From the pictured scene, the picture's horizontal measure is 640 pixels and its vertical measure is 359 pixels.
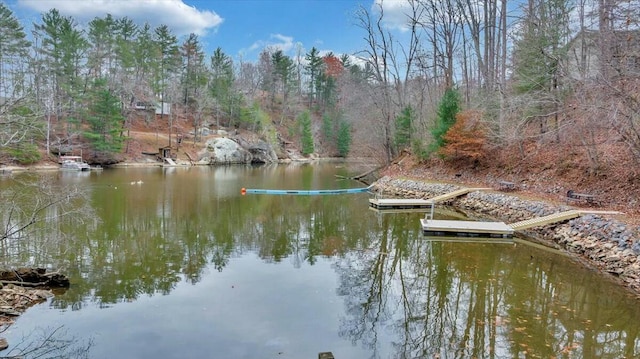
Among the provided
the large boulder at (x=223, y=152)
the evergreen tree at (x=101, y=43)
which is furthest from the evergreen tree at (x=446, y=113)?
the evergreen tree at (x=101, y=43)

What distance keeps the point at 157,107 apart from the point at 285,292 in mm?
53453

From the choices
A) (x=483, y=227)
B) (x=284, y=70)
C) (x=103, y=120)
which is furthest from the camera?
(x=284, y=70)

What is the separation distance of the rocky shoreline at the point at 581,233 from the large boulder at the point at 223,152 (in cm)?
3840

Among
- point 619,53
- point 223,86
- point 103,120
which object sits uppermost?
point 223,86

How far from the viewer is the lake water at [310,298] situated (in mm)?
6508

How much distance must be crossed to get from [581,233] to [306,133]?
54.8 m

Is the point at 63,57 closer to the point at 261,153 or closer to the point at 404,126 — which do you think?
the point at 261,153

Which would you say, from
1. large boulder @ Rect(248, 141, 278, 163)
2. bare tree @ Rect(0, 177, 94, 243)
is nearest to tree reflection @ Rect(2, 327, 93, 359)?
bare tree @ Rect(0, 177, 94, 243)

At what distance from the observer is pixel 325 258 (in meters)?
11.7

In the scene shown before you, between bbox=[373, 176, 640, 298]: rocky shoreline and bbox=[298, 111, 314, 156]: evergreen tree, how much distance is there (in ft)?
151

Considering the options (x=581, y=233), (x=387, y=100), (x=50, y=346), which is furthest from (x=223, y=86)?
(x=50, y=346)

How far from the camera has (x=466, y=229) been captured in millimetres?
13984

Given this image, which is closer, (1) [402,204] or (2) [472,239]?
(2) [472,239]

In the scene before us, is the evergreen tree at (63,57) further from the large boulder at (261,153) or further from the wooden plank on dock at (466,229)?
the wooden plank on dock at (466,229)
